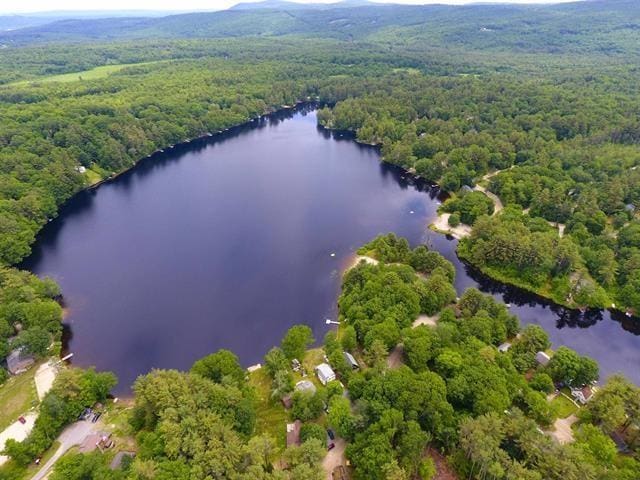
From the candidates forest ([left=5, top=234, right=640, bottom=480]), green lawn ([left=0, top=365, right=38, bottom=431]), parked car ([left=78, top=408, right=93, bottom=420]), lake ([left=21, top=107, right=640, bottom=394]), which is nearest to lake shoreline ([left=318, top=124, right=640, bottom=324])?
lake ([left=21, top=107, right=640, bottom=394])

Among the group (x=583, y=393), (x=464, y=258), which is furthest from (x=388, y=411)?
(x=464, y=258)

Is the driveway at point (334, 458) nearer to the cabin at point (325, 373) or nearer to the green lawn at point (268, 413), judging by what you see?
the green lawn at point (268, 413)

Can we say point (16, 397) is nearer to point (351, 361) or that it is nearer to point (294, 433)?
point (294, 433)

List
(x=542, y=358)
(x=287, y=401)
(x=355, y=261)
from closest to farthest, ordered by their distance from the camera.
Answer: (x=287, y=401)
(x=542, y=358)
(x=355, y=261)

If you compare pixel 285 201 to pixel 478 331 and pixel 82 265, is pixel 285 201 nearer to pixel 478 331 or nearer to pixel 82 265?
pixel 82 265

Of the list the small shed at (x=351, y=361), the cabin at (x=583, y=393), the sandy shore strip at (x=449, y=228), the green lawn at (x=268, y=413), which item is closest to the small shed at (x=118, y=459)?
the green lawn at (x=268, y=413)
